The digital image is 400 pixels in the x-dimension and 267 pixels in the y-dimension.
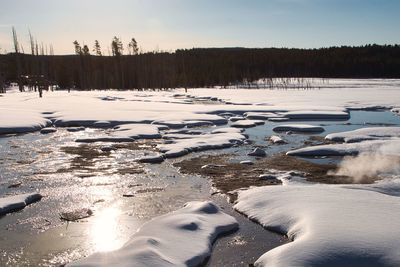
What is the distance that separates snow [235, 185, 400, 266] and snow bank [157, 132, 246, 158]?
5.60 meters

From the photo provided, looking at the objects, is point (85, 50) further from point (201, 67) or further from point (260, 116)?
point (260, 116)

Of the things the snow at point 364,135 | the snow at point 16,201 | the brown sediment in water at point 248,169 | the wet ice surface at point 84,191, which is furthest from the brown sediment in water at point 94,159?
the snow at point 364,135

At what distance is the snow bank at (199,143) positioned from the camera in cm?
1601

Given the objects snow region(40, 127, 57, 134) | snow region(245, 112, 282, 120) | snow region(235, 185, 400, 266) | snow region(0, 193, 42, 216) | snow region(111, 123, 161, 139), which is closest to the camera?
snow region(235, 185, 400, 266)

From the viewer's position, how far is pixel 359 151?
625 inches

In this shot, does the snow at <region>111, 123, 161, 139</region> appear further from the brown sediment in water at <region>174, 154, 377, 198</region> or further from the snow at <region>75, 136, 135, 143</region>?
the brown sediment in water at <region>174, 154, 377, 198</region>

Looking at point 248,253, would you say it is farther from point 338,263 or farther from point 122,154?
point 122,154

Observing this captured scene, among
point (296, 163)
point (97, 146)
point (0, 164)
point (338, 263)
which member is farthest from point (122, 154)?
point (338, 263)

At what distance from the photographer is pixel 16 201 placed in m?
9.91

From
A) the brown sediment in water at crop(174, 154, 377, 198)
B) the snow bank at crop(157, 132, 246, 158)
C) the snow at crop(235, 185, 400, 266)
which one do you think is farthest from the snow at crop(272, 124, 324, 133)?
the snow at crop(235, 185, 400, 266)

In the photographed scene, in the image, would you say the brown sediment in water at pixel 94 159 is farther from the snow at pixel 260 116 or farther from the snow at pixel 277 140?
the snow at pixel 260 116

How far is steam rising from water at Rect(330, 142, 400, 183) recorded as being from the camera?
12.6 metres

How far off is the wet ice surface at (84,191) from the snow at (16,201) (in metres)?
0.24

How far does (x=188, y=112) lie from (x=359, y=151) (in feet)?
49.2
